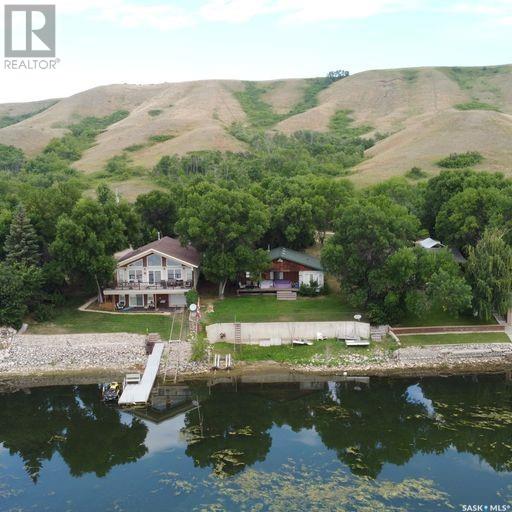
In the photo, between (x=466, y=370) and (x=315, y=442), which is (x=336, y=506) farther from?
(x=466, y=370)

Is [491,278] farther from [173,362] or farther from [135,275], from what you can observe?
[135,275]

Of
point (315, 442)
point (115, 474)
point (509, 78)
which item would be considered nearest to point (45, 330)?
point (115, 474)

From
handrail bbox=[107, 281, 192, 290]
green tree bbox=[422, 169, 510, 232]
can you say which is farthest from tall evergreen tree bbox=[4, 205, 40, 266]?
green tree bbox=[422, 169, 510, 232]

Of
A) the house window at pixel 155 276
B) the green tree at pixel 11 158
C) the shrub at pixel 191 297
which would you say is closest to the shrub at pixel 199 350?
the shrub at pixel 191 297

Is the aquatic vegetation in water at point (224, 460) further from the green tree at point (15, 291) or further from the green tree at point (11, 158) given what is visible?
the green tree at point (11, 158)

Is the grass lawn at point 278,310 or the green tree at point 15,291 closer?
the green tree at point 15,291

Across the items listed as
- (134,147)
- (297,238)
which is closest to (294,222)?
(297,238)

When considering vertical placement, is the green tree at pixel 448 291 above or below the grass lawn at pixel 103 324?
above
